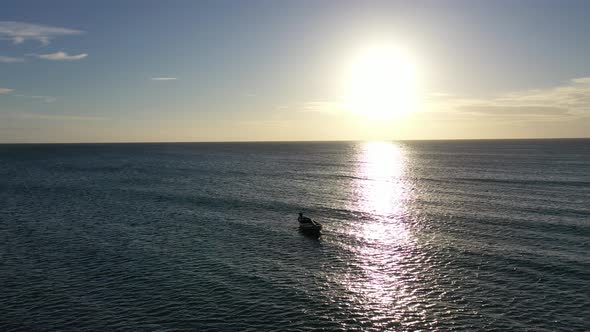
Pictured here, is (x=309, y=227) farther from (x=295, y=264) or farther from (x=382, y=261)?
(x=382, y=261)

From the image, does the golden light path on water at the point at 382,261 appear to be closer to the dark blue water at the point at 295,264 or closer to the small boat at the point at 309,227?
the dark blue water at the point at 295,264

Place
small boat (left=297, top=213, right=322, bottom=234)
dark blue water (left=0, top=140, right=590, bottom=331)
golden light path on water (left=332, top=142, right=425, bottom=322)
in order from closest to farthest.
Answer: dark blue water (left=0, top=140, right=590, bottom=331) → golden light path on water (left=332, top=142, right=425, bottom=322) → small boat (left=297, top=213, right=322, bottom=234)

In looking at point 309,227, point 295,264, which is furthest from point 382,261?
point 309,227

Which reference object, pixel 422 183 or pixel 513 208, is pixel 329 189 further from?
pixel 513 208

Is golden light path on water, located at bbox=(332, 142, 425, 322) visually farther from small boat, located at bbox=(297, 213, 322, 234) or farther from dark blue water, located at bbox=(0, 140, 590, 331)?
small boat, located at bbox=(297, 213, 322, 234)

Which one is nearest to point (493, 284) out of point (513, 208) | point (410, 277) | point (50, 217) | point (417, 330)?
point (410, 277)

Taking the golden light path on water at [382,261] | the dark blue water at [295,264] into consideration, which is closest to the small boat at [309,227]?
the dark blue water at [295,264]

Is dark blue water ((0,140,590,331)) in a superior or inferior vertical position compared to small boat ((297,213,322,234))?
inferior

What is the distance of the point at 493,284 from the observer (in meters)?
40.0

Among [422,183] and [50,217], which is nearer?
[50,217]

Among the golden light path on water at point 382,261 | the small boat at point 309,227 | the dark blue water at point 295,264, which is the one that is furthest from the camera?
the small boat at point 309,227

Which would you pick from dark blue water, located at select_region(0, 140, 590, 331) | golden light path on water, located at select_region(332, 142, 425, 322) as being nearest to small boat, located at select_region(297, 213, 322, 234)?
dark blue water, located at select_region(0, 140, 590, 331)

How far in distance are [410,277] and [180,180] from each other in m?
103

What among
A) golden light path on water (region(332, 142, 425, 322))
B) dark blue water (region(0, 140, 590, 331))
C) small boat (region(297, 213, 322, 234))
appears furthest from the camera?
small boat (region(297, 213, 322, 234))
